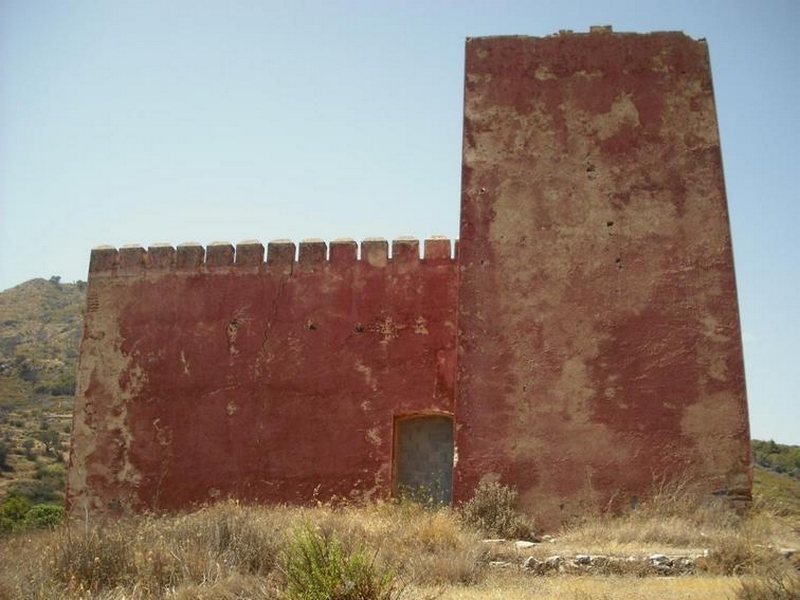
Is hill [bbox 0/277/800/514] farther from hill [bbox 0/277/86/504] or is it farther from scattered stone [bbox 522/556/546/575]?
scattered stone [bbox 522/556/546/575]

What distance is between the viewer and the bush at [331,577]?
5770mm

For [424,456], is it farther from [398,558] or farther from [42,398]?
[42,398]

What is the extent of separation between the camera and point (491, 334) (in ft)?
35.4

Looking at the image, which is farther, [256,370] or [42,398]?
[42,398]

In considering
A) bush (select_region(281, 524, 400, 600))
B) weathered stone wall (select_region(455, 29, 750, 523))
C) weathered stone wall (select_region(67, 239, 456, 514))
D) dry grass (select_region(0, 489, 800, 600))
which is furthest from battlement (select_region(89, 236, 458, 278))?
bush (select_region(281, 524, 400, 600))

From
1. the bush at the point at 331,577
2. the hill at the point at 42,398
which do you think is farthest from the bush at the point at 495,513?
the hill at the point at 42,398

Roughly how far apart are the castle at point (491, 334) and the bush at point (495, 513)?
0.82 ft

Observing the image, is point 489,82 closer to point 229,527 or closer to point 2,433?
point 229,527

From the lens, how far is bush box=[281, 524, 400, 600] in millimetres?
5770

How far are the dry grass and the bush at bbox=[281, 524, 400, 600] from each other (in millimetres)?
88

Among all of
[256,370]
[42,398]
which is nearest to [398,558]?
[256,370]

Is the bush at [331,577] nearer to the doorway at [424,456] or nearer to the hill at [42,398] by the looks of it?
the doorway at [424,456]

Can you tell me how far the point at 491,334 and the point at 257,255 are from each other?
4.97m

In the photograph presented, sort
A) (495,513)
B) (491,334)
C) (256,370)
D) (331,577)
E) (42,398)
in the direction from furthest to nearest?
(42,398)
(256,370)
(491,334)
(495,513)
(331,577)
